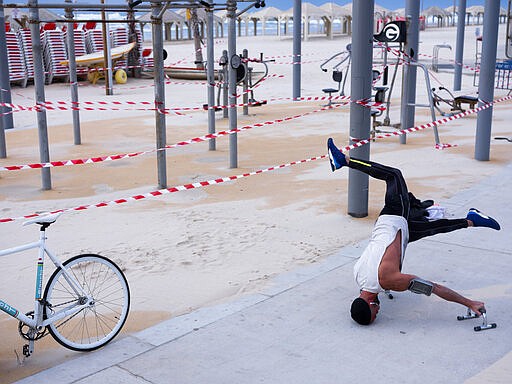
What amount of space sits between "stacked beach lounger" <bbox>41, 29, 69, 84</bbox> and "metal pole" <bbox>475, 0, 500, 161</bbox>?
18.5 meters

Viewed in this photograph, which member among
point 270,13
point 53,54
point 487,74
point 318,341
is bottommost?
point 318,341

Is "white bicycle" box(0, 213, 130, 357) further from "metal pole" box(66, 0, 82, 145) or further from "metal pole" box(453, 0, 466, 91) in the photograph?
"metal pole" box(453, 0, 466, 91)

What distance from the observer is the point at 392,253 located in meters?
4.88

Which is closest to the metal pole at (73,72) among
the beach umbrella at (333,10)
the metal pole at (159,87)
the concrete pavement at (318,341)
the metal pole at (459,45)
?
the metal pole at (159,87)

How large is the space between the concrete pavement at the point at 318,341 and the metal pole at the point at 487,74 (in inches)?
193

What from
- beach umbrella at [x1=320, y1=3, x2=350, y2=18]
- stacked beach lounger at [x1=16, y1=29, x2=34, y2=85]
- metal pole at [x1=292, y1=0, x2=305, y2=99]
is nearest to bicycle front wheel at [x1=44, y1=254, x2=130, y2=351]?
metal pole at [x1=292, y1=0, x2=305, y2=99]

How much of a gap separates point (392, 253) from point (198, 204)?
3.76 metres

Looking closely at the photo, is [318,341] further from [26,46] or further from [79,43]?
[79,43]

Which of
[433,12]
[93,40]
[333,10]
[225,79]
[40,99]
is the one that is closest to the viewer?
[40,99]

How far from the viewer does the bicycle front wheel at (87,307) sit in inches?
170

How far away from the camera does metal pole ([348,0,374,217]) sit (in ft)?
Answer: 24.2

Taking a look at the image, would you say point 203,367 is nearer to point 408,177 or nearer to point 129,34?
point 408,177

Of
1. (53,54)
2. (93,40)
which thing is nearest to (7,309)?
(53,54)

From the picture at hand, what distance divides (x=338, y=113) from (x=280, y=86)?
7.18 meters
